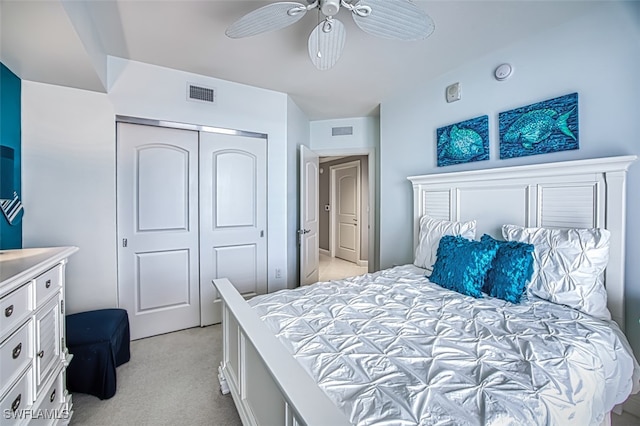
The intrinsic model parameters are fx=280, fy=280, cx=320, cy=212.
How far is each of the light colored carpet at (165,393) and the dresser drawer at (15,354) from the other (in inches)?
29.6

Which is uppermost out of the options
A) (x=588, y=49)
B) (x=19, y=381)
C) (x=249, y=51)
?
(x=249, y=51)

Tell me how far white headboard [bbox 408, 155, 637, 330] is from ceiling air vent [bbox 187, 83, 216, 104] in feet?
7.48

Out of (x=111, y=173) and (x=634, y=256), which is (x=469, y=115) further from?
(x=111, y=173)

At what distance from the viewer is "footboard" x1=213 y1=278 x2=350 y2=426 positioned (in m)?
0.78

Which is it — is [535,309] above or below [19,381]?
above

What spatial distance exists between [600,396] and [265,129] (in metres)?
3.20

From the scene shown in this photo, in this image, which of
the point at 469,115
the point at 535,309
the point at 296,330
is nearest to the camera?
the point at 296,330

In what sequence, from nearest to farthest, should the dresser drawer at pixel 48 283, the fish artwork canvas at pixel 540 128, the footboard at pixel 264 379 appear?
the footboard at pixel 264 379 < the dresser drawer at pixel 48 283 < the fish artwork canvas at pixel 540 128

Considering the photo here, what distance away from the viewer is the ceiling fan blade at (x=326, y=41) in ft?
5.34

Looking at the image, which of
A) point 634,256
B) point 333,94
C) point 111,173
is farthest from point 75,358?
point 634,256

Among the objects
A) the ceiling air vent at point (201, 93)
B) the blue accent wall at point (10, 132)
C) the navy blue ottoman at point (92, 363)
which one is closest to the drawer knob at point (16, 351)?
the navy blue ottoman at point (92, 363)

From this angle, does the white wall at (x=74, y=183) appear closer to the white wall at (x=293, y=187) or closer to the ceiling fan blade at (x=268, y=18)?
the ceiling fan blade at (x=268, y=18)

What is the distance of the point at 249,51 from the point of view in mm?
2355

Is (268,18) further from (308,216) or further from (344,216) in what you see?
(344,216)
